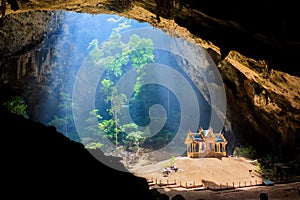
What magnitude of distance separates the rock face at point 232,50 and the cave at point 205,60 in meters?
0.03

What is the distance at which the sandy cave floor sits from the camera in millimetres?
10930

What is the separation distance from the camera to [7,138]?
4.81 metres

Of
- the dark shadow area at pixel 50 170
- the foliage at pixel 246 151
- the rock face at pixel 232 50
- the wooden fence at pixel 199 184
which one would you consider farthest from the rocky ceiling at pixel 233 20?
the foliage at pixel 246 151

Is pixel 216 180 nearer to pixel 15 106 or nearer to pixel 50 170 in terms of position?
pixel 50 170

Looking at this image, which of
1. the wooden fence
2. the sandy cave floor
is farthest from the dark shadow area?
the wooden fence

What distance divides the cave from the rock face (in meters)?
0.03

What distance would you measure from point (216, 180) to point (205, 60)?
1105 cm

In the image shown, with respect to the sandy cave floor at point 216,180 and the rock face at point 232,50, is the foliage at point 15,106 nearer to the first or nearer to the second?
the rock face at point 232,50

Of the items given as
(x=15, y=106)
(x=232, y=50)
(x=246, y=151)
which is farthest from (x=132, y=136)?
(x=232, y=50)

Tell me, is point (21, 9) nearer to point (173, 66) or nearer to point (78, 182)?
point (78, 182)

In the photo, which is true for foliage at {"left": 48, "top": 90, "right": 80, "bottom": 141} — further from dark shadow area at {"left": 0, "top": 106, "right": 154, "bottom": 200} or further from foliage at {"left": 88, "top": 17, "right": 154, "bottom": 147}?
dark shadow area at {"left": 0, "top": 106, "right": 154, "bottom": 200}

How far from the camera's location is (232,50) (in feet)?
33.0

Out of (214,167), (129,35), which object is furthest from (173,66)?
(214,167)

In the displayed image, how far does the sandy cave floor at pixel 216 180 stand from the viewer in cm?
1093
